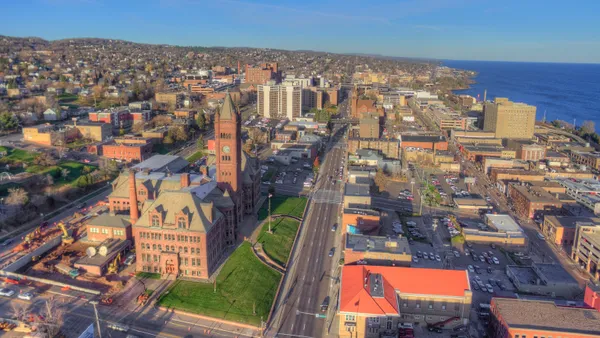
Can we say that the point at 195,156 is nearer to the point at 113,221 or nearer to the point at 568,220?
the point at 113,221

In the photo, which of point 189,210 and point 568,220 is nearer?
point 189,210

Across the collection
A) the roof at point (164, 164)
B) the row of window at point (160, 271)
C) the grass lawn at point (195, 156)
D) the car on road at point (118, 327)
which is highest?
the roof at point (164, 164)

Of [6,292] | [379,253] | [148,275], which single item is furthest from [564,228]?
[6,292]

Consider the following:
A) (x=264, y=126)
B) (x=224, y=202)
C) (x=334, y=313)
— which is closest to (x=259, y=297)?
(x=334, y=313)

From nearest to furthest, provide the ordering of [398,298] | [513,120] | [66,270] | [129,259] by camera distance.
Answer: [398,298] < [66,270] < [129,259] < [513,120]

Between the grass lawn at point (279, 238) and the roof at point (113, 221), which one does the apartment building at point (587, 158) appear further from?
the roof at point (113, 221)

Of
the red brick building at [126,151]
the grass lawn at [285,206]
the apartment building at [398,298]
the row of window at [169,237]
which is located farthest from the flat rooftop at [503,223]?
the red brick building at [126,151]

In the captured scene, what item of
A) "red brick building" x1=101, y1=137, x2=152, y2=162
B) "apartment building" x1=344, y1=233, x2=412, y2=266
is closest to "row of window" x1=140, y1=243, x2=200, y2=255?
"apartment building" x1=344, y1=233, x2=412, y2=266
